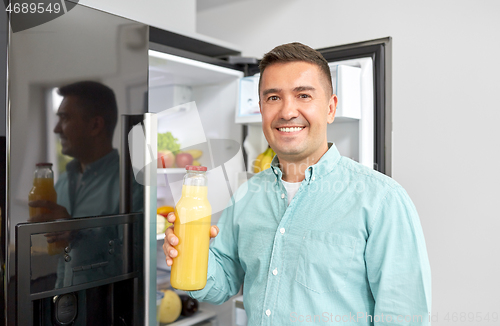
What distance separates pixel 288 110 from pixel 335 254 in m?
0.42

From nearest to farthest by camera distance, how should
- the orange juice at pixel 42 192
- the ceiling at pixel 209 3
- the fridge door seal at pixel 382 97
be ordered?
1. the orange juice at pixel 42 192
2. the fridge door seal at pixel 382 97
3. the ceiling at pixel 209 3

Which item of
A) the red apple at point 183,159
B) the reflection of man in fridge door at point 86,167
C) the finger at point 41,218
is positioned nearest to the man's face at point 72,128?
the reflection of man in fridge door at point 86,167

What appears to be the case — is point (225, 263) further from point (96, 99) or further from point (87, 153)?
point (96, 99)

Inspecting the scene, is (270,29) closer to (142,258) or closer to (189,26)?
(189,26)

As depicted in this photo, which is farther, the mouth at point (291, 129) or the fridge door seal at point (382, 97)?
the fridge door seal at point (382, 97)

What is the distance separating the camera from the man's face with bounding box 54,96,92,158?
116 cm

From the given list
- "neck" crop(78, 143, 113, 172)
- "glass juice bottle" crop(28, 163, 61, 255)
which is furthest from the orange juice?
"neck" crop(78, 143, 113, 172)

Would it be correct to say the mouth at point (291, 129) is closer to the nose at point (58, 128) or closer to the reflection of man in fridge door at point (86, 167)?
the reflection of man in fridge door at point (86, 167)

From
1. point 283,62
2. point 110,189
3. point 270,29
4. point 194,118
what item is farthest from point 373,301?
point 270,29

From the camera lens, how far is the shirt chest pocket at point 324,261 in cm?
107

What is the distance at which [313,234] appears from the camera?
113 cm

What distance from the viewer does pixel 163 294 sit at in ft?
6.30

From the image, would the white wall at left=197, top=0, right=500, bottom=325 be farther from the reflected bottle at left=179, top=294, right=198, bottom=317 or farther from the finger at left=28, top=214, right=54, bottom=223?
the finger at left=28, top=214, right=54, bottom=223

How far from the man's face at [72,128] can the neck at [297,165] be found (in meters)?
0.59
